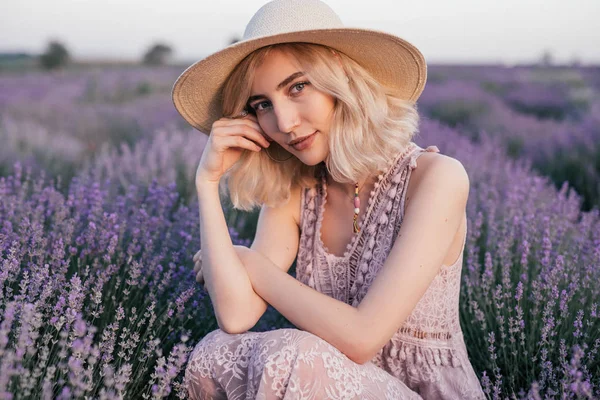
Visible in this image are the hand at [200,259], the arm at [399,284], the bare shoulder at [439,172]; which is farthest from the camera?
the hand at [200,259]

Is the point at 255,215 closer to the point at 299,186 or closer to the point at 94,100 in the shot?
the point at 299,186

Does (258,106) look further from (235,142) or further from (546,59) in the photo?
(546,59)

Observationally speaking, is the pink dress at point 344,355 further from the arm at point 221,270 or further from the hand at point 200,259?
the hand at point 200,259

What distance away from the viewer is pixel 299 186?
257 centimetres

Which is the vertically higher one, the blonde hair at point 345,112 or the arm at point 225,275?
the blonde hair at point 345,112

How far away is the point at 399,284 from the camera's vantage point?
193 cm

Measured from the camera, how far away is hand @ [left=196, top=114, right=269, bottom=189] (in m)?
2.31

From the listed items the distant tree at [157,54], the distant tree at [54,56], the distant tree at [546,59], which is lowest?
the distant tree at [157,54]

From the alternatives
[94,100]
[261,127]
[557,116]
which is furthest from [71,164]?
[557,116]

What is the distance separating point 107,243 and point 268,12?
1098 millimetres

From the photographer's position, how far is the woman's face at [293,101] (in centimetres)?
211

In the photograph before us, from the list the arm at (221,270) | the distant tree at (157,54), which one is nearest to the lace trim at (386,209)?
the arm at (221,270)

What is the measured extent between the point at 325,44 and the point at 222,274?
2.84ft

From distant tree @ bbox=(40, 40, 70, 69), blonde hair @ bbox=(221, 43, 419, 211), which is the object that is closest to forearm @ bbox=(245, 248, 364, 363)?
blonde hair @ bbox=(221, 43, 419, 211)
